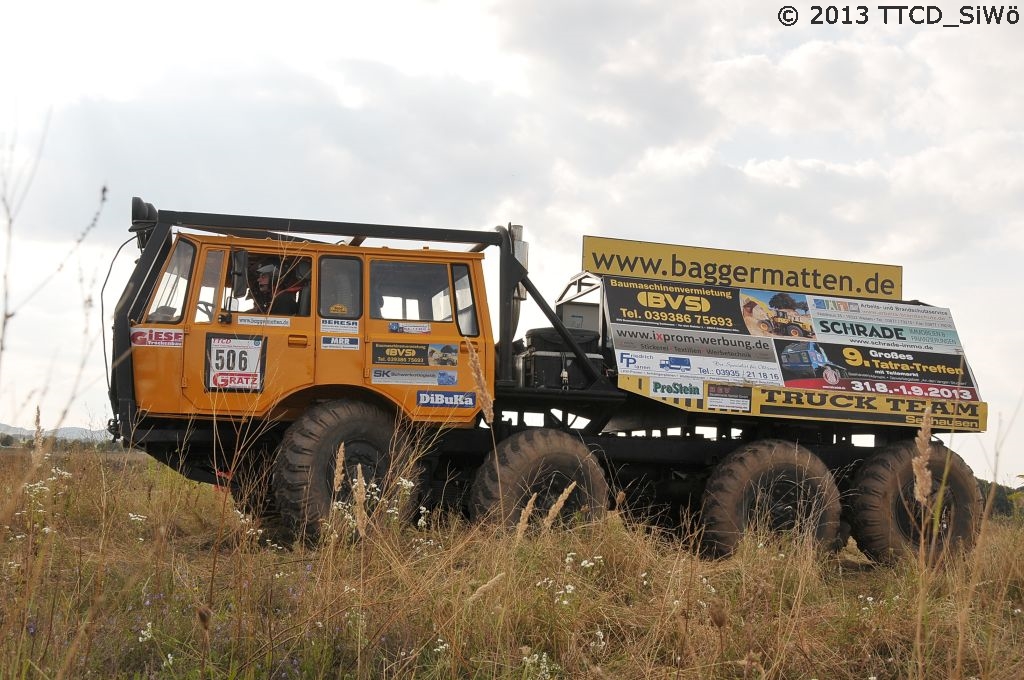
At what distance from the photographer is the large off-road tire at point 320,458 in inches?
271

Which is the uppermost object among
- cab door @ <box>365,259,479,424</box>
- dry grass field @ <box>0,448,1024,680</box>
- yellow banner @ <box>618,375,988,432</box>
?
cab door @ <box>365,259,479,424</box>

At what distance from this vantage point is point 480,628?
4.08 m

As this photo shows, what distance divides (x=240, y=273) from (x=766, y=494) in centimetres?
496

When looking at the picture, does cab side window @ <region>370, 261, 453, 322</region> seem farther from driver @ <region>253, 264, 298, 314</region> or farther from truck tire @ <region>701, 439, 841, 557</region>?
truck tire @ <region>701, 439, 841, 557</region>

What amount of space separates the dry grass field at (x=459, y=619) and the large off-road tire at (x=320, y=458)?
101 centimetres

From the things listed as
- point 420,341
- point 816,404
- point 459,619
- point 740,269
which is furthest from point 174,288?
point 816,404

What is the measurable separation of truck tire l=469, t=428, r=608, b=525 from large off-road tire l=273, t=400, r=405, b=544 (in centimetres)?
86

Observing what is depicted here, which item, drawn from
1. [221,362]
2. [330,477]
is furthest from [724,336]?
[221,362]

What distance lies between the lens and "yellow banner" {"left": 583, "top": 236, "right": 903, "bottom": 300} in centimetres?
854

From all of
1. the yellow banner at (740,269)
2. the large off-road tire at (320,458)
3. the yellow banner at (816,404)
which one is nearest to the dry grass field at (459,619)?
the large off-road tire at (320,458)

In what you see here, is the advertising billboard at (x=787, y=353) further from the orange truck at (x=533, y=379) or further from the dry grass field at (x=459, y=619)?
the dry grass field at (x=459, y=619)

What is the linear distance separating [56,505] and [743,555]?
537 centimetres

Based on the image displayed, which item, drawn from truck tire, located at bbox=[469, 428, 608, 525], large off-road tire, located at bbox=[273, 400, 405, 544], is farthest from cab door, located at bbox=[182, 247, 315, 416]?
truck tire, located at bbox=[469, 428, 608, 525]

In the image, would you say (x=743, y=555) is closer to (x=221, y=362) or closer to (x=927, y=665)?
(x=927, y=665)
